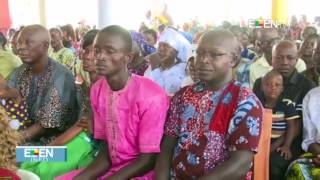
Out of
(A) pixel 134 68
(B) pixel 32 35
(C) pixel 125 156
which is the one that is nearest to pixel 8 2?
(A) pixel 134 68

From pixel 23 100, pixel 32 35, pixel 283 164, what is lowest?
pixel 283 164

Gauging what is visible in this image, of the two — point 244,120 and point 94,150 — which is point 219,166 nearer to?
point 244,120

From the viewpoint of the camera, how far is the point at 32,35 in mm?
2725

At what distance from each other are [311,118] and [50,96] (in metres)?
1.46

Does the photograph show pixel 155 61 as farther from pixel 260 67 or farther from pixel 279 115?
pixel 279 115

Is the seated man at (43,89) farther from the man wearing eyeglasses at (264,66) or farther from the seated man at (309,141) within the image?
the man wearing eyeglasses at (264,66)

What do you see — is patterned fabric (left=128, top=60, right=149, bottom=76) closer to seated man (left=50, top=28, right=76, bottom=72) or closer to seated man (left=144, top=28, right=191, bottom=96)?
seated man (left=144, top=28, right=191, bottom=96)

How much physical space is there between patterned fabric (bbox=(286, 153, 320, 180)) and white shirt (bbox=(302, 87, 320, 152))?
8 centimetres

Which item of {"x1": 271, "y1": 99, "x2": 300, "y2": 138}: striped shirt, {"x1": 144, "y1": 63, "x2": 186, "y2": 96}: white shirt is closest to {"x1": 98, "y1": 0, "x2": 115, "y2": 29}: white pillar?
{"x1": 144, "y1": 63, "x2": 186, "y2": 96}: white shirt

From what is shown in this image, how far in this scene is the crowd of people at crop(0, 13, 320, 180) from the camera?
1917 millimetres

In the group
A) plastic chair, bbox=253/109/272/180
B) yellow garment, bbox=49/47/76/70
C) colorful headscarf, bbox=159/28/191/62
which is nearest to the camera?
plastic chair, bbox=253/109/272/180

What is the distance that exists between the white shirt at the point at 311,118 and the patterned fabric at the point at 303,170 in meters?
0.08

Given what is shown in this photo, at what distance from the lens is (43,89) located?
2746 mm

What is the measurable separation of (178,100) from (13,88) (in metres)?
1.07
